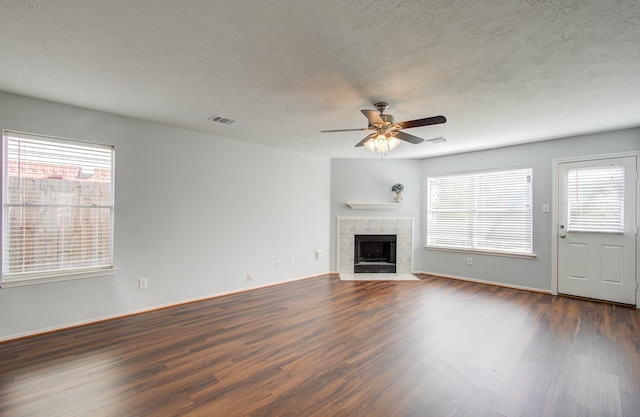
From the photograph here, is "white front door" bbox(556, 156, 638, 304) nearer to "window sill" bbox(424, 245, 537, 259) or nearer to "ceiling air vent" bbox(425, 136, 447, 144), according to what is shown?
"window sill" bbox(424, 245, 537, 259)

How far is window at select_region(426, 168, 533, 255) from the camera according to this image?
4.86 meters

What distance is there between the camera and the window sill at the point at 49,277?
284 cm

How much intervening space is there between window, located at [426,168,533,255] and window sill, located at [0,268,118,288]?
18.1ft

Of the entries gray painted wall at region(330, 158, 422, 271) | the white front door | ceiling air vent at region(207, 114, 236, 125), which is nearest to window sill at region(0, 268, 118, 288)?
ceiling air vent at region(207, 114, 236, 125)

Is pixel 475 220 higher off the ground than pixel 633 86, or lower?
lower

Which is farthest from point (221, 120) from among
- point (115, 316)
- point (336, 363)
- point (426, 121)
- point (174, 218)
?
point (336, 363)

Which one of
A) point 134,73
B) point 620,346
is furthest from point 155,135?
point 620,346

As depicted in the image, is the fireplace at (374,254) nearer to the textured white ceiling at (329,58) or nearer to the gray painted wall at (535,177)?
the gray painted wall at (535,177)

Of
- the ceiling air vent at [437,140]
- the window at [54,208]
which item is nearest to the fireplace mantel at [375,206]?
the ceiling air vent at [437,140]

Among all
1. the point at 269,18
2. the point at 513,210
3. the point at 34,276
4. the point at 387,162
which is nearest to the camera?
the point at 269,18

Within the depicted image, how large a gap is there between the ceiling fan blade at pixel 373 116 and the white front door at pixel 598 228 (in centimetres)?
358

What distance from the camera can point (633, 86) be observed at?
260cm

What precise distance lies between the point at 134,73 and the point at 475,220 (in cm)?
557

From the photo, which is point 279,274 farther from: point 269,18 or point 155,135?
point 269,18
